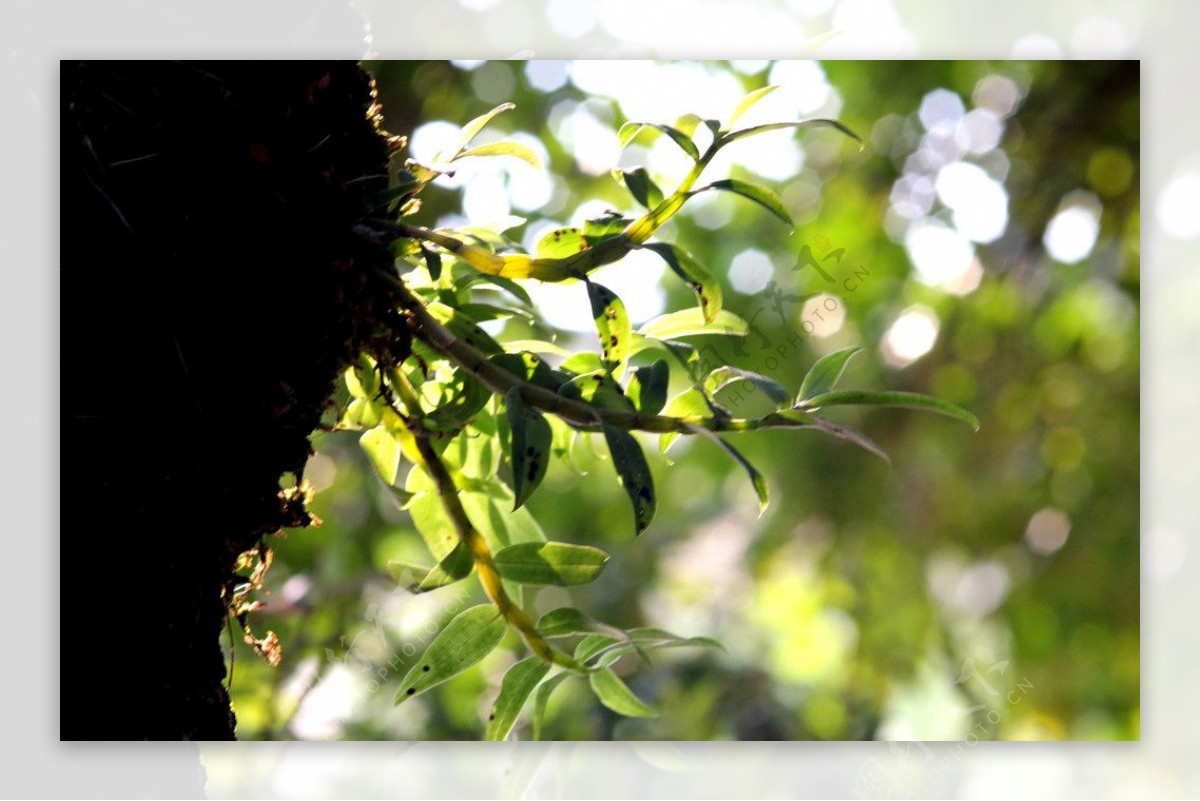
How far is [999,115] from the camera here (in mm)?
1921

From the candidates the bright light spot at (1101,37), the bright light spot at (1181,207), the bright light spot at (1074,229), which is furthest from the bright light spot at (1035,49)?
the bright light spot at (1074,229)

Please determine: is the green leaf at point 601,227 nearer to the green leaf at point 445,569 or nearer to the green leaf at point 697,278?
the green leaf at point 697,278

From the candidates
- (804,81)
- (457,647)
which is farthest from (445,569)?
(804,81)

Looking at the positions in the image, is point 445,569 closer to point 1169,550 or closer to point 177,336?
point 177,336

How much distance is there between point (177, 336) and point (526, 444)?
0.18 m

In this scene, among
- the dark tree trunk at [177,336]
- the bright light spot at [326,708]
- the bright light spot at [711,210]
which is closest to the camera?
the dark tree trunk at [177,336]

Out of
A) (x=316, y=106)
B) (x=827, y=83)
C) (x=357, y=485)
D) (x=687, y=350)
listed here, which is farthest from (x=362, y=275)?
(x=357, y=485)

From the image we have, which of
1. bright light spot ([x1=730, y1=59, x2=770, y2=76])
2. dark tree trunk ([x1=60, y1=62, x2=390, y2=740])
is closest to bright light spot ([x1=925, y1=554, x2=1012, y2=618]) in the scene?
bright light spot ([x1=730, y1=59, x2=770, y2=76])

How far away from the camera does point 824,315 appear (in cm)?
207

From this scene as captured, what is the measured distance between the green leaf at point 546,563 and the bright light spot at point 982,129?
1.50 m

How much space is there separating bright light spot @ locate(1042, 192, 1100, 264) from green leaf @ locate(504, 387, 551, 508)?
153cm

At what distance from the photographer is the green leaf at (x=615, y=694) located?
0.72 metres

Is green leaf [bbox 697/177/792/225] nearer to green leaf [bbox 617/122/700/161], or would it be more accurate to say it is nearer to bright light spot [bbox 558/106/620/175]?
green leaf [bbox 617/122/700/161]

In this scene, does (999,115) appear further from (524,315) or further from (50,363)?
(50,363)
